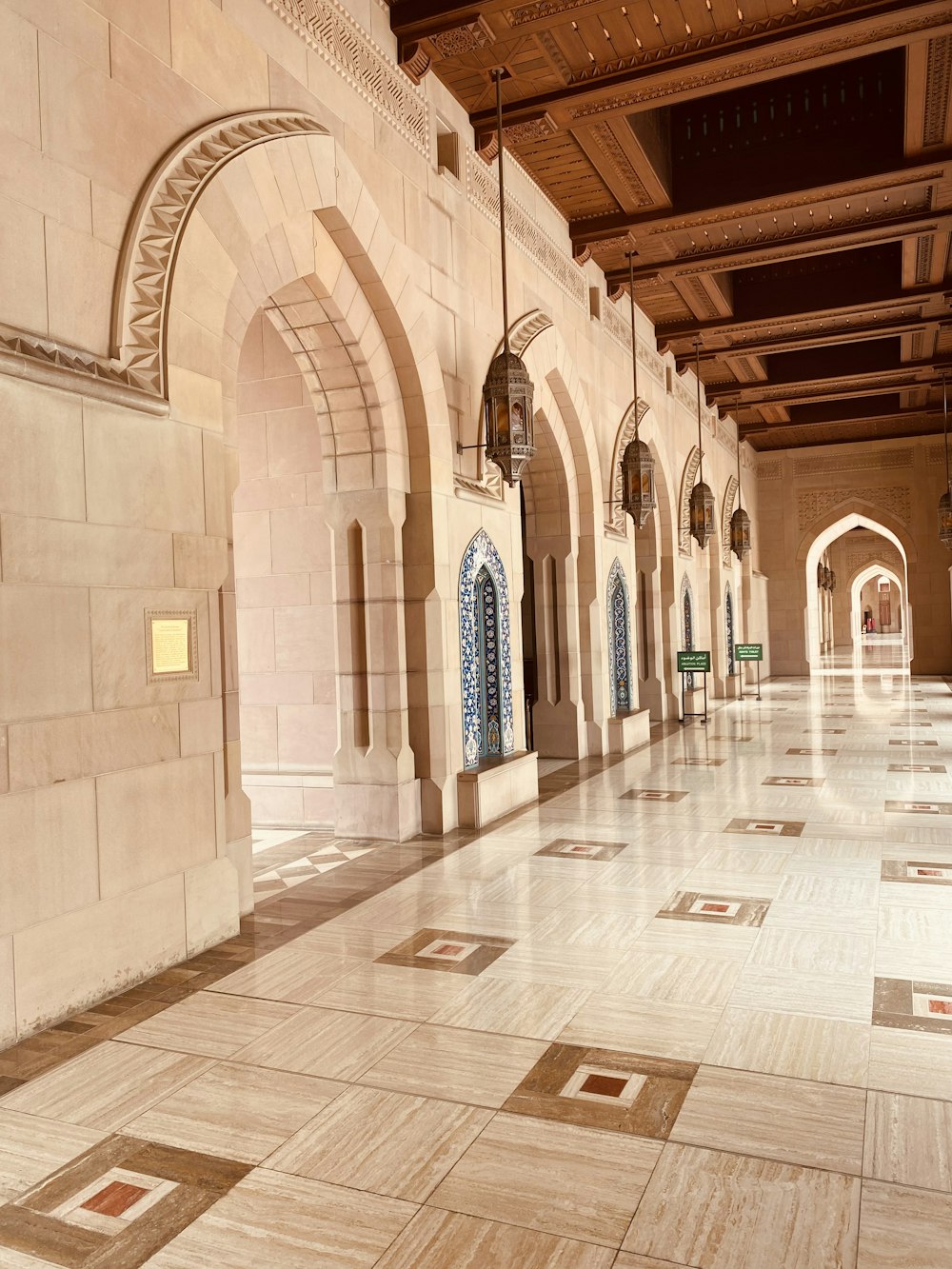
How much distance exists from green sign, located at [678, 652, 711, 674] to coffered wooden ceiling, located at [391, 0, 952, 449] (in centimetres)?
367

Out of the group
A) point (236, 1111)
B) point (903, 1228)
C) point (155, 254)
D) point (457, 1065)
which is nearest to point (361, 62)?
point (155, 254)

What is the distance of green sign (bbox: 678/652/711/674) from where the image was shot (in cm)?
1092

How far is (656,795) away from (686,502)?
6.96m

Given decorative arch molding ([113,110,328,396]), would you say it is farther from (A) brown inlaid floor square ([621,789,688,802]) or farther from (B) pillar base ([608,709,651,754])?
(B) pillar base ([608,709,651,754])

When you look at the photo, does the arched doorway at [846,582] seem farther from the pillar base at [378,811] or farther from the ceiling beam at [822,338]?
the pillar base at [378,811]

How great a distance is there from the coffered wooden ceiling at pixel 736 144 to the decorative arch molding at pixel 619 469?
121 centimetres

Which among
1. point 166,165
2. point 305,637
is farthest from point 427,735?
point 166,165

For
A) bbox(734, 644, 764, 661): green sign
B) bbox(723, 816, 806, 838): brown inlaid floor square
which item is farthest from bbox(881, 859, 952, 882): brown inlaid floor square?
bbox(734, 644, 764, 661): green sign

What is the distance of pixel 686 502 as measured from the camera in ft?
42.3

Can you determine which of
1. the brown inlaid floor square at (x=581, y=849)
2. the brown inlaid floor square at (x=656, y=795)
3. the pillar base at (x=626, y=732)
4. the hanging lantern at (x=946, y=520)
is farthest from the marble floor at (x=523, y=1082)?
the hanging lantern at (x=946, y=520)

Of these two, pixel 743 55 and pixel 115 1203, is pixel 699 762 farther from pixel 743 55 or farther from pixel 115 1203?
pixel 115 1203

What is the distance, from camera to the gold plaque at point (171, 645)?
11.5 feet

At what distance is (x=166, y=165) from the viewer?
3566mm

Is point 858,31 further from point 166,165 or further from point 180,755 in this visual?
point 180,755
